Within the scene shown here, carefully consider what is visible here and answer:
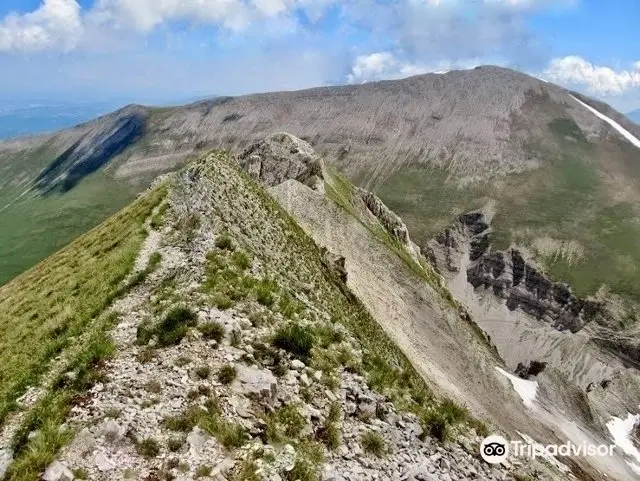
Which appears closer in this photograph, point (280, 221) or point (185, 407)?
point (185, 407)

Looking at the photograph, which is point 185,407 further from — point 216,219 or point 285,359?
point 216,219

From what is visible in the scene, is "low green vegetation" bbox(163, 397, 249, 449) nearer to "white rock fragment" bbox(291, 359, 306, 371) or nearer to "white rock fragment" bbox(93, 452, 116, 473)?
"white rock fragment" bbox(93, 452, 116, 473)

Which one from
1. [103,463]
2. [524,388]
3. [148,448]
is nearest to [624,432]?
[524,388]

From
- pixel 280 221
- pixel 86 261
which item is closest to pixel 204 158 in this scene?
pixel 280 221

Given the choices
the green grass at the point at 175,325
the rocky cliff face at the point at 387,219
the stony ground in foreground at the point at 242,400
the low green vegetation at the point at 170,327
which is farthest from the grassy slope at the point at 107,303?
the rocky cliff face at the point at 387,219

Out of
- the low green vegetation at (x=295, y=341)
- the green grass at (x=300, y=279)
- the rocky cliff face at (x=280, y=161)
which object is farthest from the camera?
the rocky cliff face at (x=280, y=161)

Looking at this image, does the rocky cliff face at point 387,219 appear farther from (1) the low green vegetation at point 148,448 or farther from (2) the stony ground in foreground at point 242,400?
(1) the low green vegetation at point 148,448

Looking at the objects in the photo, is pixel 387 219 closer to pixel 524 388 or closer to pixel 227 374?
pixel 524 388
